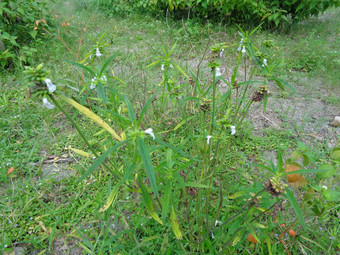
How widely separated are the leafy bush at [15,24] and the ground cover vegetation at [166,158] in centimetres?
5

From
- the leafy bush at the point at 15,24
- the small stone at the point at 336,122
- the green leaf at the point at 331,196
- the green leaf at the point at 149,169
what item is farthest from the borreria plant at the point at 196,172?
the leafy bush at the point at 15,24

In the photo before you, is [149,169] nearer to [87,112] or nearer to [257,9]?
[87,112]

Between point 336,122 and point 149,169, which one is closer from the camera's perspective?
point 149,169

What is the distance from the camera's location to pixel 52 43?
416 cm

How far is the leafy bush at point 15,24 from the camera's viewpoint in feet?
11.3

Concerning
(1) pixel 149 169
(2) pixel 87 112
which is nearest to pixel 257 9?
(2) pixel 87 112

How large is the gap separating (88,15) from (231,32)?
349 centimetres

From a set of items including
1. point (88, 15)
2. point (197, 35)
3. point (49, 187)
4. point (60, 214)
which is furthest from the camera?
point (88, 15)

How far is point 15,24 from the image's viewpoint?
382 cm

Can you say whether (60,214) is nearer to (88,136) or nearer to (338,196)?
(88,136)

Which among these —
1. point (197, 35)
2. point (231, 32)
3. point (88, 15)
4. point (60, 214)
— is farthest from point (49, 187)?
point (88, 15)

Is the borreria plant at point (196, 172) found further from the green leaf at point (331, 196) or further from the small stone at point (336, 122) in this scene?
the small stone at point (336, 122)

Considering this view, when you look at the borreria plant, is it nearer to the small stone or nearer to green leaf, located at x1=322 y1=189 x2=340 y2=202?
green leaf, located at x1=322 y1=189 x2=340 y2=202

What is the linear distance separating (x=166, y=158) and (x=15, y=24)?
4.08 m
